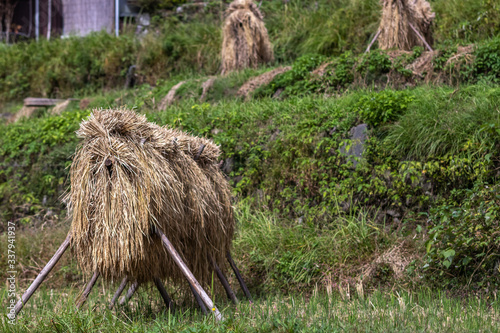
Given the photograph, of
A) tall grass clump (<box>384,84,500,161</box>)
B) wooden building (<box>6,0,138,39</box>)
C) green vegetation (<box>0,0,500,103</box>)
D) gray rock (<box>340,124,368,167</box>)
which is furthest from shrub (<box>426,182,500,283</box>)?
Result: wooden building (<box>6,0,138,39</box>)

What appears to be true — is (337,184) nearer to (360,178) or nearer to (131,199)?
(360,178)

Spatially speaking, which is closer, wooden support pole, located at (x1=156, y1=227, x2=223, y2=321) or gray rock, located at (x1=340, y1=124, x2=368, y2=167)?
wooden support pole, located at (x1=156, y1=227, x2=223, y2=321)

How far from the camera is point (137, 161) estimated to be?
4590mm

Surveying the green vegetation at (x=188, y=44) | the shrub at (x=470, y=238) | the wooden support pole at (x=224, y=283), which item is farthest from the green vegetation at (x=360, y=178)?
the green vegetation at (x=188, y=44)

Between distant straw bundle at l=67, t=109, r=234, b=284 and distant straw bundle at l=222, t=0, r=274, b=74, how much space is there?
768cm

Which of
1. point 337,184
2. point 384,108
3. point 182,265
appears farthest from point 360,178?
point 182,265

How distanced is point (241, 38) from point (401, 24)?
12.2 ft

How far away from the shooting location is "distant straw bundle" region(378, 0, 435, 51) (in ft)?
35.5

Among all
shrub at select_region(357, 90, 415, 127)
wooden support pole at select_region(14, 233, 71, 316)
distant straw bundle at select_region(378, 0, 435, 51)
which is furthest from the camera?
distant straw bundle at select_region(378, 0, 435, 51)

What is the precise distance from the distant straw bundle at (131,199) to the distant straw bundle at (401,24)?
7.17m

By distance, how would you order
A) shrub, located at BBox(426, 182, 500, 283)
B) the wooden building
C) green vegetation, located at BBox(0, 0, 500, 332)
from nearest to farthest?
green vegetation, located at BBox(0, 0, 500, 332) < shrub, located at BBox(426, 182, 500, 283) < the wooden building

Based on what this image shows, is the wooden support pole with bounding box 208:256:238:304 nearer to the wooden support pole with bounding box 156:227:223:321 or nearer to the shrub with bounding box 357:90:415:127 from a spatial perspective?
the wooden support pole with bounding box 156:227:223:321

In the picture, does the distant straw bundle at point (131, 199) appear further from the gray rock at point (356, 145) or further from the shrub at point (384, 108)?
the shrub at point (384, 108)

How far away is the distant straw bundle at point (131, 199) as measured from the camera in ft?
14.7
